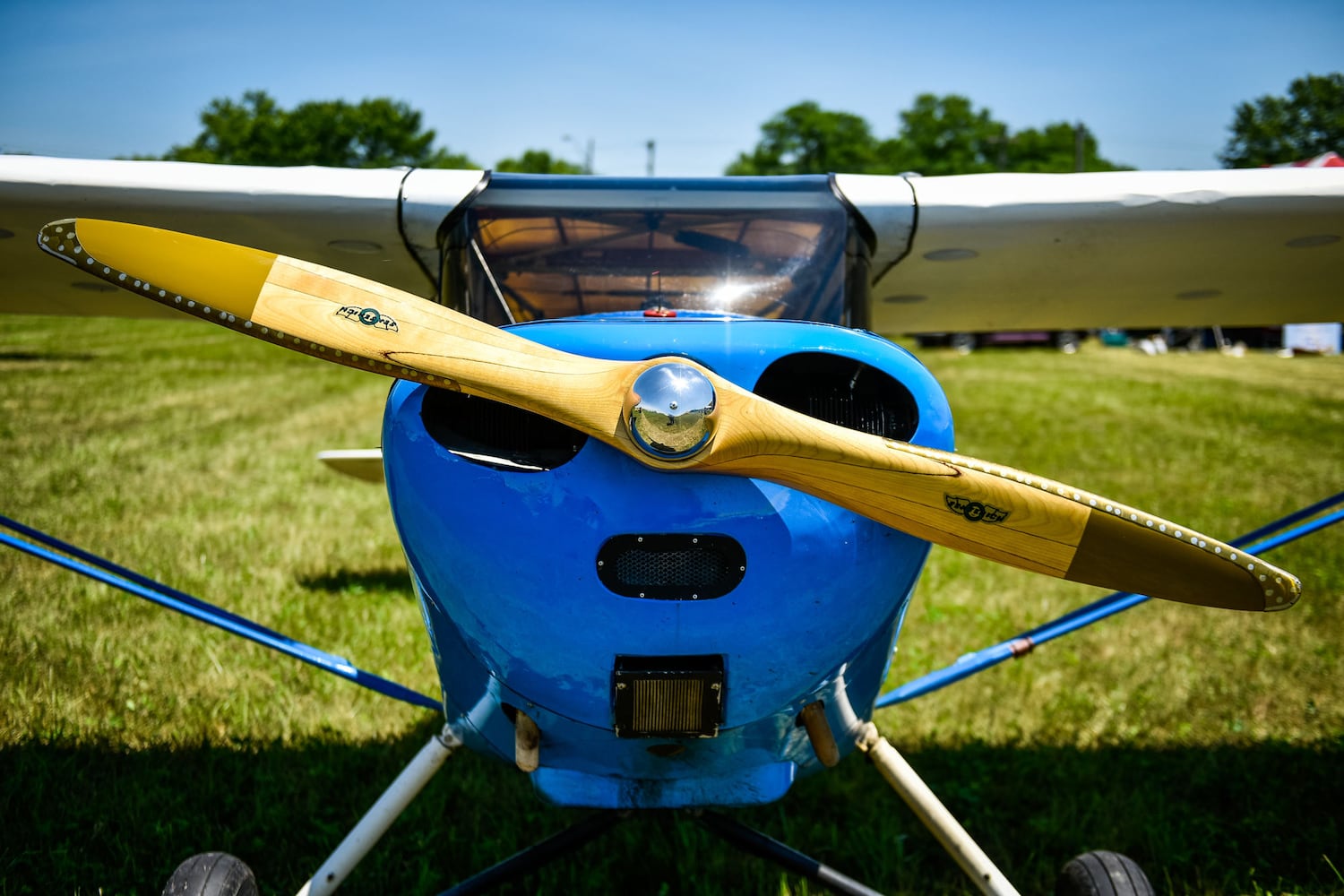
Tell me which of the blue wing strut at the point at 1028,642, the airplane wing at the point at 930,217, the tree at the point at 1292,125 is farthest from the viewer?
the tree at the point at 1292,125

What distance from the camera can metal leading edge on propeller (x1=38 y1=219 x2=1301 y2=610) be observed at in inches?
61.7

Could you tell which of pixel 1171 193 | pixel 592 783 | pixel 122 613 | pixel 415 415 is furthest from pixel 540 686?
pixel 122 613

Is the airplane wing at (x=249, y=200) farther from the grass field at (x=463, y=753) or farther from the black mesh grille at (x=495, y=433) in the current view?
the grass field at (x=463, y=753)

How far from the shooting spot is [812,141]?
227 feet

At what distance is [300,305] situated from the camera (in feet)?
5.57

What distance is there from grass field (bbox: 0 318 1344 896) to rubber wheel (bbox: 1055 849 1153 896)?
0.36m

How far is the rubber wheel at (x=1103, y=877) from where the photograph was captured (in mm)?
2383

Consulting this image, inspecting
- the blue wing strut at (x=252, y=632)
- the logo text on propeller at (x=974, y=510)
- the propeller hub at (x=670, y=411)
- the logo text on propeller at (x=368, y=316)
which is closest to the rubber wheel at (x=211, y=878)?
the blue wing strut at (x=252, y=632)

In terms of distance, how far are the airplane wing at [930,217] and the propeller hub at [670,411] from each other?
1526mm

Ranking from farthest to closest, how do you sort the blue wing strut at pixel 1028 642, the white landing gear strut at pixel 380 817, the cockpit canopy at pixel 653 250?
the blue wing strut at pixel 1028 642 → the cockpit canopy at pixel 653 250 → the white landing gear strut at pixel 380 817

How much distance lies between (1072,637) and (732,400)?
14.4ft

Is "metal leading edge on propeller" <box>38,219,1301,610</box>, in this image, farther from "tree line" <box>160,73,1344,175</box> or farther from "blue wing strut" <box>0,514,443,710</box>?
"tree line" <box>160,73,1344,175</box>

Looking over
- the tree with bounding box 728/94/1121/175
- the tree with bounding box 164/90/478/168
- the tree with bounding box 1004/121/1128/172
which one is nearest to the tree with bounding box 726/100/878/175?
the tree with bounding box 728/94/1121/175

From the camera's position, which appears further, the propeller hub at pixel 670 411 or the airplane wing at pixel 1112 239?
the airplane wing at pixel 1112 239
